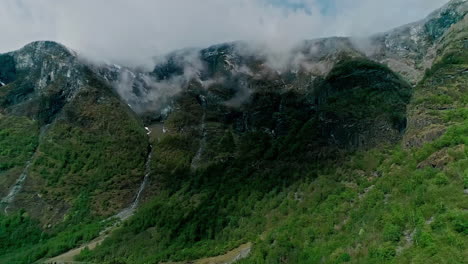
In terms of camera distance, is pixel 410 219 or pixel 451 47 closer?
pixel 410 219

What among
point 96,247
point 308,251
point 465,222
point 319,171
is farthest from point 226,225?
point 465,222

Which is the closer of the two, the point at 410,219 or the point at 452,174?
the point at 410,219

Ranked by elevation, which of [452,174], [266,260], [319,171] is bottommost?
[266,260]

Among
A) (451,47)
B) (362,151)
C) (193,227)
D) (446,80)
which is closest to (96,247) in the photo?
(193,227)

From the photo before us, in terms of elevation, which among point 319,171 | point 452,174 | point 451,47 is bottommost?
point 452,174

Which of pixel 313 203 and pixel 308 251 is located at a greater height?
pixel 313 203

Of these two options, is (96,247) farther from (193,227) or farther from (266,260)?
(266,260)

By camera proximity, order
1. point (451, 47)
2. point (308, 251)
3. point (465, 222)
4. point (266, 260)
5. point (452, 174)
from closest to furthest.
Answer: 1. point (465, 222)
2. point (452, 174)
3. point (308, 251)
4. point (266, 260)
5. point (451, 47)

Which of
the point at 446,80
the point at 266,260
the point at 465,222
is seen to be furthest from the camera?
the point at 446,80

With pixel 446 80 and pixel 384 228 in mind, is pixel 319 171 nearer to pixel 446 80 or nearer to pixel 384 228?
pixel 446 80

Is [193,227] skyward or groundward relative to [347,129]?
groundward
